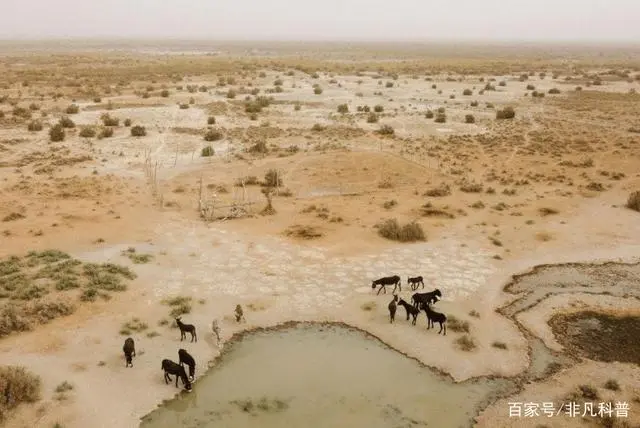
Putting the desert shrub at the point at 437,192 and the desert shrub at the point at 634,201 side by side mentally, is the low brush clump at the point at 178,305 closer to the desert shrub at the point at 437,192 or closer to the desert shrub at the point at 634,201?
the desert shrub at the point at 437,192

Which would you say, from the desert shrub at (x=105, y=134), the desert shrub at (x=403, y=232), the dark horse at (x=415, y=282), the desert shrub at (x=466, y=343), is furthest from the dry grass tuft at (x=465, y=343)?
the desert shrub at (x=105, y=134)

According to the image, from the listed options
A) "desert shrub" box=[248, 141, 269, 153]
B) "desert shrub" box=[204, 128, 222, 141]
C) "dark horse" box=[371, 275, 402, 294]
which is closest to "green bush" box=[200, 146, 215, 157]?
"desert shrub" box=[248, 141, 269, 153]

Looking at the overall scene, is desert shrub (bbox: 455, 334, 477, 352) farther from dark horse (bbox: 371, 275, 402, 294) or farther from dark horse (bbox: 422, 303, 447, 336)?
dark horse (bbox: 371, 275, 402, 294)

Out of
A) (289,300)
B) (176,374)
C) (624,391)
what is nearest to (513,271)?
(624,391)

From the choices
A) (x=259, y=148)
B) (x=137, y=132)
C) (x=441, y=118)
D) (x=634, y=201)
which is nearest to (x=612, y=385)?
(x=634, y=201)

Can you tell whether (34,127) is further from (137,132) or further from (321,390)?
(321,390)

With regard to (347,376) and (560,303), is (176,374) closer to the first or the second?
(347,376)
